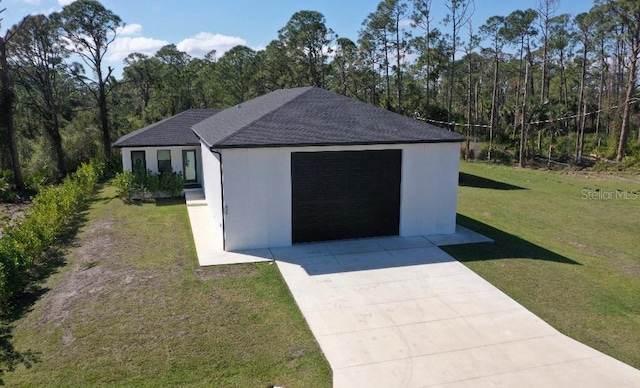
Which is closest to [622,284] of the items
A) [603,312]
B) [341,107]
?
[603,312]

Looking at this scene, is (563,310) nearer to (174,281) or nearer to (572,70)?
(174,281)

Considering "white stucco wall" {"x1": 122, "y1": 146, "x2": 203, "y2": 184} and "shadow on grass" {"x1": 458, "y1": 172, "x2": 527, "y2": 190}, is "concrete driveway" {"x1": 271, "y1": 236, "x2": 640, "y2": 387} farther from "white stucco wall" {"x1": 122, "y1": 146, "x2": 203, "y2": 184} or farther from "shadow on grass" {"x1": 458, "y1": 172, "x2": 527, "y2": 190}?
"shadow on grass" {"x1": 458, "y1": 172, "x2": 527, "y2": 190}

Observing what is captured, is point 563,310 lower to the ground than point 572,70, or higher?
lower

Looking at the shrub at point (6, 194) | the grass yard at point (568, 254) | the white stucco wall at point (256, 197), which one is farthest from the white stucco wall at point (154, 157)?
the grass yard at point (568, 254)

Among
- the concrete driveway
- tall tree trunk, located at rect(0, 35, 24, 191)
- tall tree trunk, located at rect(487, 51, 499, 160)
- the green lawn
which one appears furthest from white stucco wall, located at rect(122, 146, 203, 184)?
tall tree trunk, located at rect(487, 51, 499, 160)

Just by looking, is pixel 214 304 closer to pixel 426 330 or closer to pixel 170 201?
pixel 426 330

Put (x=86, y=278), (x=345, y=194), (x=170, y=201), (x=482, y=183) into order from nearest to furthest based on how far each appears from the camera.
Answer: (x=86, y=278)
(x=345, y=194)
(x=170, y=201)
(x=482, y=183)

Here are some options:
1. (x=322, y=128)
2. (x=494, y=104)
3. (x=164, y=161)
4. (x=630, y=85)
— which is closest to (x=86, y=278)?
(x=322, y=128)
